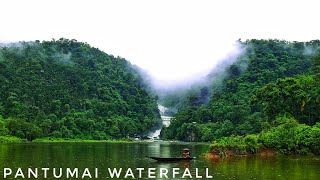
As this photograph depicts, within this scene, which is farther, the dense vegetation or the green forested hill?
the green forested hill

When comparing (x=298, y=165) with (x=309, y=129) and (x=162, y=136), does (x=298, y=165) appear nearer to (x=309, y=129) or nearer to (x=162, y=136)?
(x=309, y=129)

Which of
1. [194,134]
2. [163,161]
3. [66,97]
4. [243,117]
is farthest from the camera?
[66,97]

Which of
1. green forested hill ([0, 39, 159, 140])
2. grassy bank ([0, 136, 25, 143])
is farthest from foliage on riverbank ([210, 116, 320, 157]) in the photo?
green forested hill ([0, 39, 159, 140])

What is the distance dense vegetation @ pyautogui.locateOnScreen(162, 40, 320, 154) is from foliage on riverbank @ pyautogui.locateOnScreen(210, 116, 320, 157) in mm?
127

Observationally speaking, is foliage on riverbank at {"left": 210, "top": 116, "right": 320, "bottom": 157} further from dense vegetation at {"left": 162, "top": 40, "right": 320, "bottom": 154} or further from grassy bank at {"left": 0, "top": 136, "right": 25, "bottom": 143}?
grassy bank at {"left": 0, "top": 136, "right": 25, "bottom": 143}

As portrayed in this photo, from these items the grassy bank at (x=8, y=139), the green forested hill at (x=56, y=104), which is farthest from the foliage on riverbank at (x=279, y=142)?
the green forested hill at (x=56, y=104)

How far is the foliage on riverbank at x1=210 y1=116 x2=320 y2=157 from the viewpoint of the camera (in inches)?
2334

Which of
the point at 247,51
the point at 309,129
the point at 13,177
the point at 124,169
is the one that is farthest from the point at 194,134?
the point at 13,177

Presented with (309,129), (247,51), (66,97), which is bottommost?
(309,129)

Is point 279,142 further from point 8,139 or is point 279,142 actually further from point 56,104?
point 56,104

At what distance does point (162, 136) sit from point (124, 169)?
442 feet

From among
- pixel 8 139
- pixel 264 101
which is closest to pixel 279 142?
pixel 264 101

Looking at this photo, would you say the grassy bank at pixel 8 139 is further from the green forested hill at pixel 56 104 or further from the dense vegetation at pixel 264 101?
the dense vegetation at pixel 264 101

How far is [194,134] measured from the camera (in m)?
143
